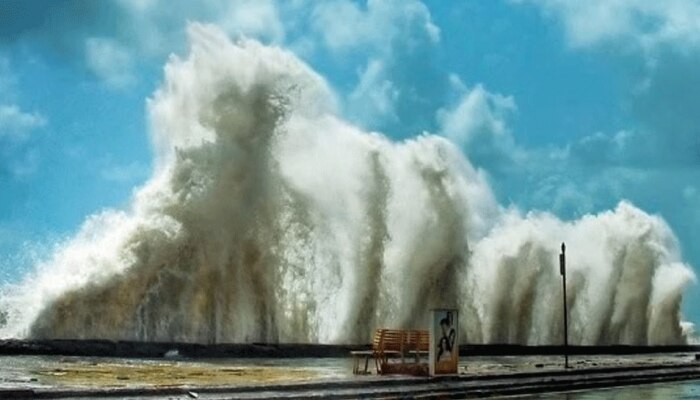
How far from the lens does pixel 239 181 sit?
48.1 metres

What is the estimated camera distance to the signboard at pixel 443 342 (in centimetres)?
2386

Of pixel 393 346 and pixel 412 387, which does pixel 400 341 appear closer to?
pixel 393 346

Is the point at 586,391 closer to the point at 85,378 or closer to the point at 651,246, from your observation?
the point at 85,378

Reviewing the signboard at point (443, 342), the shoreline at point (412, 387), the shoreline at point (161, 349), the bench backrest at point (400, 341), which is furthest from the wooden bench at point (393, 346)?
the shoreline at point (161, 349)

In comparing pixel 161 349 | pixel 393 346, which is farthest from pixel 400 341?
pixel 161 349

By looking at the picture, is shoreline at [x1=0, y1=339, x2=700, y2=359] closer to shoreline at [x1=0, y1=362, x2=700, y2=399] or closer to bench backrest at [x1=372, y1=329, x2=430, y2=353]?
bench backrest at [x1=372, y1=329, x2=430, y2=353]

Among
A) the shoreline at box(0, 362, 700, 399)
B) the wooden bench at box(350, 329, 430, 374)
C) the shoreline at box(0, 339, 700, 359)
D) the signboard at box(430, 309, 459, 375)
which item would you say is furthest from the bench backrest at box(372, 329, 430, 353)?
the shoreline at box(0, 339, 700, 359)

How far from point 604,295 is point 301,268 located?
78.1 feet

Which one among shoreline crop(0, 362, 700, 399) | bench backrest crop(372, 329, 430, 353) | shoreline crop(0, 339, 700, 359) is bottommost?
shoreline crop(0, 362, 700, 399)

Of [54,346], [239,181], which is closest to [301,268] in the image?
[239,181]

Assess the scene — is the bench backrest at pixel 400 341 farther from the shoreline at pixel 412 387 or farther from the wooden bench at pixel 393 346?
the shoreline at pixel 412 387

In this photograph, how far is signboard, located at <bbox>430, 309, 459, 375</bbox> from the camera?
23.9 m

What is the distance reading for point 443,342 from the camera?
950 inches

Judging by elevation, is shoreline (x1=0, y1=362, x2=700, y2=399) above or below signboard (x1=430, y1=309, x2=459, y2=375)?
below
